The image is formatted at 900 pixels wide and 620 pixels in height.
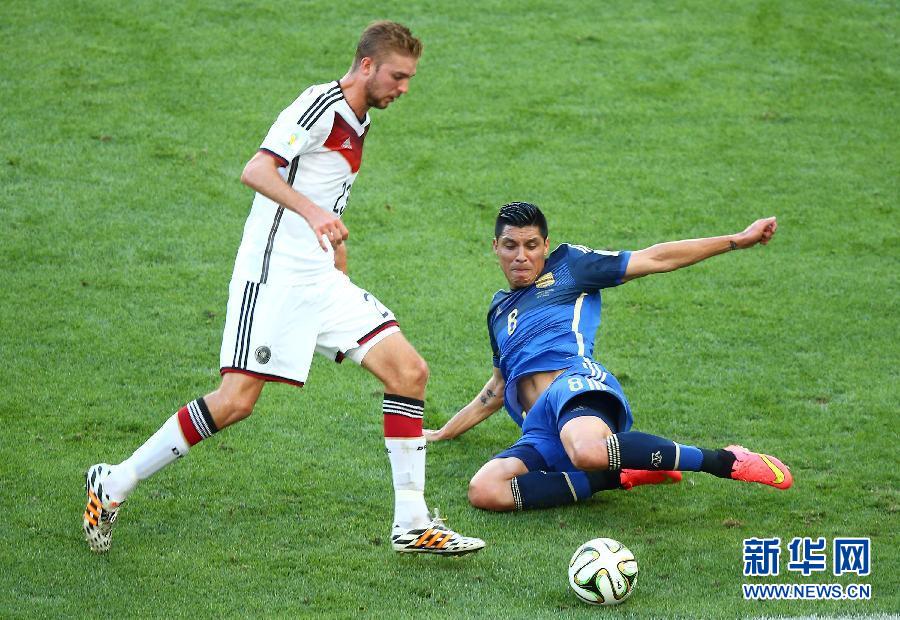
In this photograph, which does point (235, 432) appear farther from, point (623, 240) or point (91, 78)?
point (91, 78)

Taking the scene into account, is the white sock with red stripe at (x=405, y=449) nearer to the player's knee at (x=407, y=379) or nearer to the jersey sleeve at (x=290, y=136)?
the player's knee at (x=407, y=379)

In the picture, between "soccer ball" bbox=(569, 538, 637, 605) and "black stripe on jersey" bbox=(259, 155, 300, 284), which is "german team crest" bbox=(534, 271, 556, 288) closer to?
"black stripe on jersey" bbox=(259, 155, 300, 284)

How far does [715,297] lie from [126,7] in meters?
8.13

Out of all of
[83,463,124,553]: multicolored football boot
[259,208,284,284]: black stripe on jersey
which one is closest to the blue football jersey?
[259,208,284,284]: black stripe on jersey

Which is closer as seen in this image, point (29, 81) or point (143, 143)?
point (143, 143)

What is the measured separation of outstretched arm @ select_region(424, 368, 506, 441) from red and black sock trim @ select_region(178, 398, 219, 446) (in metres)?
1.90

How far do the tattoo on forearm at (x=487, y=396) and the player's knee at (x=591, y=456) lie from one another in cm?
120

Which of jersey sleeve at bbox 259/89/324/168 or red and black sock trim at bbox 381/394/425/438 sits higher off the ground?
jersey sleeve at bbox 259/89/324/168

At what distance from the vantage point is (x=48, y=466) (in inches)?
262

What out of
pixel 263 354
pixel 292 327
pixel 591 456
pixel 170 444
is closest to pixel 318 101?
pixel 292 327

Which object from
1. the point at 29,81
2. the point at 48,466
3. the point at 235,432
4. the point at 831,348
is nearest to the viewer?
the point at 48,466

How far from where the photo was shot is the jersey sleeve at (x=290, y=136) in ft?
17.9

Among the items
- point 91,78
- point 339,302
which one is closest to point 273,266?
point 339,302

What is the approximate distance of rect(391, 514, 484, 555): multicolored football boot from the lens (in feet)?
18.3
